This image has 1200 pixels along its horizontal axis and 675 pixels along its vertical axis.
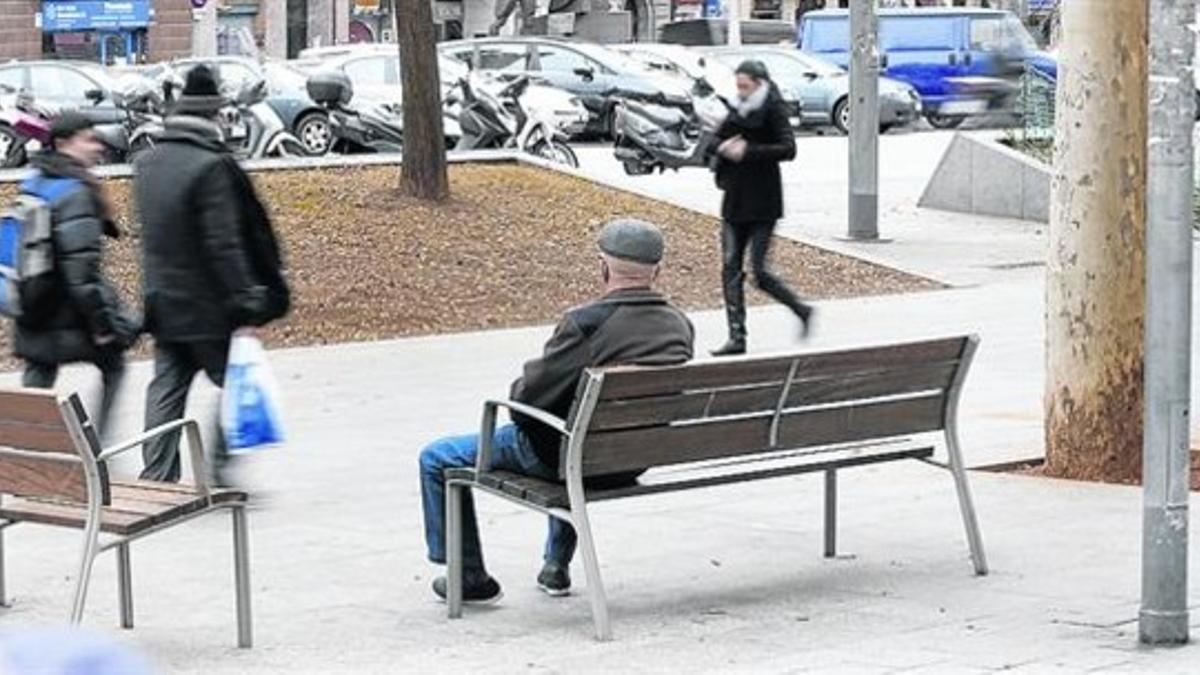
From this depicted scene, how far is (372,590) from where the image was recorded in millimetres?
8031

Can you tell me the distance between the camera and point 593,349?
7.52 meters

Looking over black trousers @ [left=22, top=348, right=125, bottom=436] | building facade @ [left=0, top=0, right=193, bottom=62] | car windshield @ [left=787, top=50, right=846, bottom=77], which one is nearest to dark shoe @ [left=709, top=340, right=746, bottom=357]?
black trousers @ [left=22, top=348, right=125, bottom=436]

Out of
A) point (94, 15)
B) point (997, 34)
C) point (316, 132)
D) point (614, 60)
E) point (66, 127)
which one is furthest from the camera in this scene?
point (94, 15)

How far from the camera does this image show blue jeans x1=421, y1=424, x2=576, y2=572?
7688 mm

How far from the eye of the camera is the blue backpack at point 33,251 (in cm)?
951

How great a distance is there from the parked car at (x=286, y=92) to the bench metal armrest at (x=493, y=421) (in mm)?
23099

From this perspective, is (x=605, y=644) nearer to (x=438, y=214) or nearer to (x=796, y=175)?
(x=438, y=214)

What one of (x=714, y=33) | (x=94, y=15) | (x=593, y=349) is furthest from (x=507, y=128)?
(x=714, y=33)

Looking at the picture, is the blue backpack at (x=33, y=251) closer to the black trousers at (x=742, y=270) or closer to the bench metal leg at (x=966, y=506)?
the bench metal leg at (x=966, y=506)

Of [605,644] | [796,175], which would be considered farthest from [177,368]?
[796,175]

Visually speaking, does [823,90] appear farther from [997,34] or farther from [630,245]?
[630,245]

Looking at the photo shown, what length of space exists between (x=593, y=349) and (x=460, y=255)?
36.4 feet

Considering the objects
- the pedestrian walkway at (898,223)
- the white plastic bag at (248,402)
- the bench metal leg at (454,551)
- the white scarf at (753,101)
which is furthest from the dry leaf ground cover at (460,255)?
the bench metal leg at (454,551)

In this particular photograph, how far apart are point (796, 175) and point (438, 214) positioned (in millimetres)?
10603
